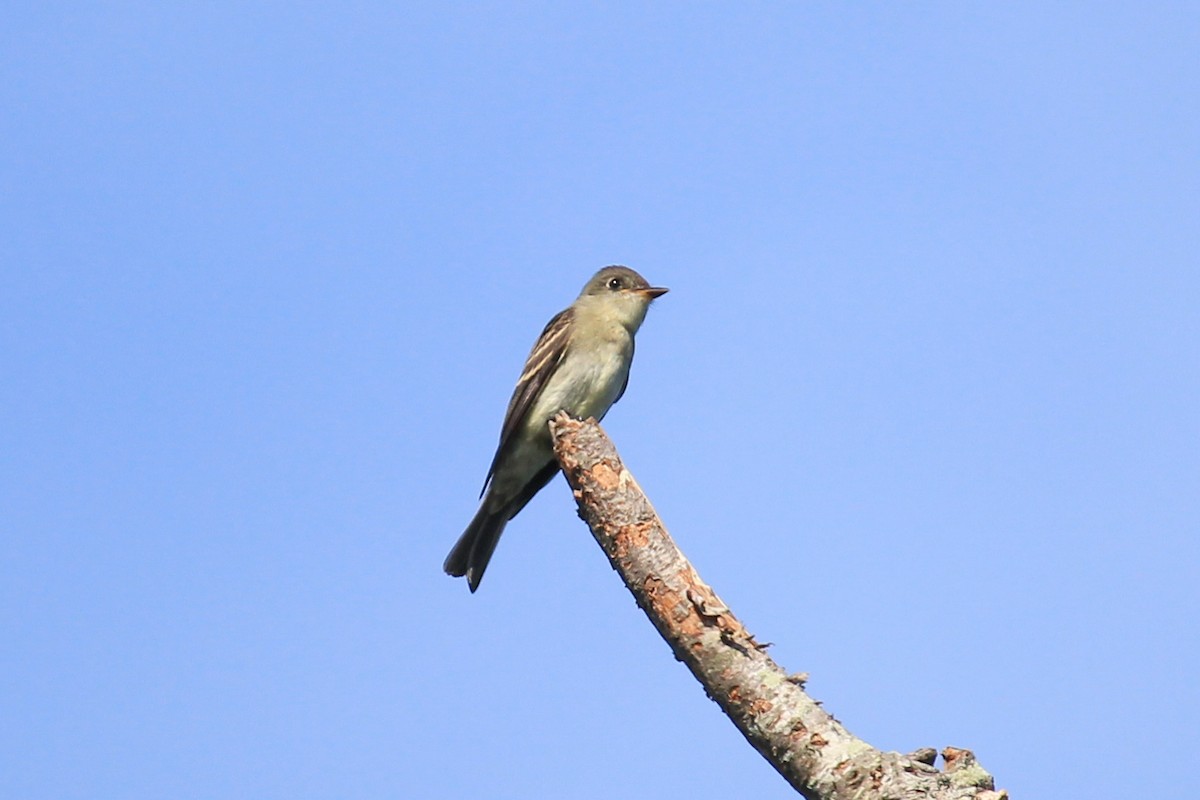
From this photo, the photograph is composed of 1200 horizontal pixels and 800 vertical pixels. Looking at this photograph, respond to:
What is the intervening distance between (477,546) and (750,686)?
236 inches

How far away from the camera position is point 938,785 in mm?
6133

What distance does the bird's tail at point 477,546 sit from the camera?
12344 millimetres

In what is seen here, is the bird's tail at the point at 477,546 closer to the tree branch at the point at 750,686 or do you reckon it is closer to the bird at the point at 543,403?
the bird at the point at 543,403

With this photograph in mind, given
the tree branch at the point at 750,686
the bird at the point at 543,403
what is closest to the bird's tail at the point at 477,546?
the bird at the point at 543,403

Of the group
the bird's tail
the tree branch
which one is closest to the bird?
the bird's tail

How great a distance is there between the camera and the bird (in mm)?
12656

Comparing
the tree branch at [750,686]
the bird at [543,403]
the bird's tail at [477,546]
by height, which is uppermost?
the bird at [543,403]

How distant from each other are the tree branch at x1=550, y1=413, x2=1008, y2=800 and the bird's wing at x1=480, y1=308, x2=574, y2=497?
14.7 feet

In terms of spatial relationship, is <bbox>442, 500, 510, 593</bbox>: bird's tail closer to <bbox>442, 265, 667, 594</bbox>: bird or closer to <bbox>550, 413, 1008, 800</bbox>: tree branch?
<bbox>442, 265, 667, 594</bbox>: bird

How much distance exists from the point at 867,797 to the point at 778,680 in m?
0.78

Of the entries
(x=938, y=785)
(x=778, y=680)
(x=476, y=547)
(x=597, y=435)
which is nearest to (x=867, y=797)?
(x=938, y=785)

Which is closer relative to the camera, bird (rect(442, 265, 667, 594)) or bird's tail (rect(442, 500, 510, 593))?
bird's tail (rect(442, 500, 510, 593))

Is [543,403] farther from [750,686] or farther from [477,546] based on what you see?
[750,686]

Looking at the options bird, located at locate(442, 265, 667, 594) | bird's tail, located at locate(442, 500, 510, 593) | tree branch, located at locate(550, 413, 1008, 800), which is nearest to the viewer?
tree branch, located at locate(550, 413, 1008, 800)
